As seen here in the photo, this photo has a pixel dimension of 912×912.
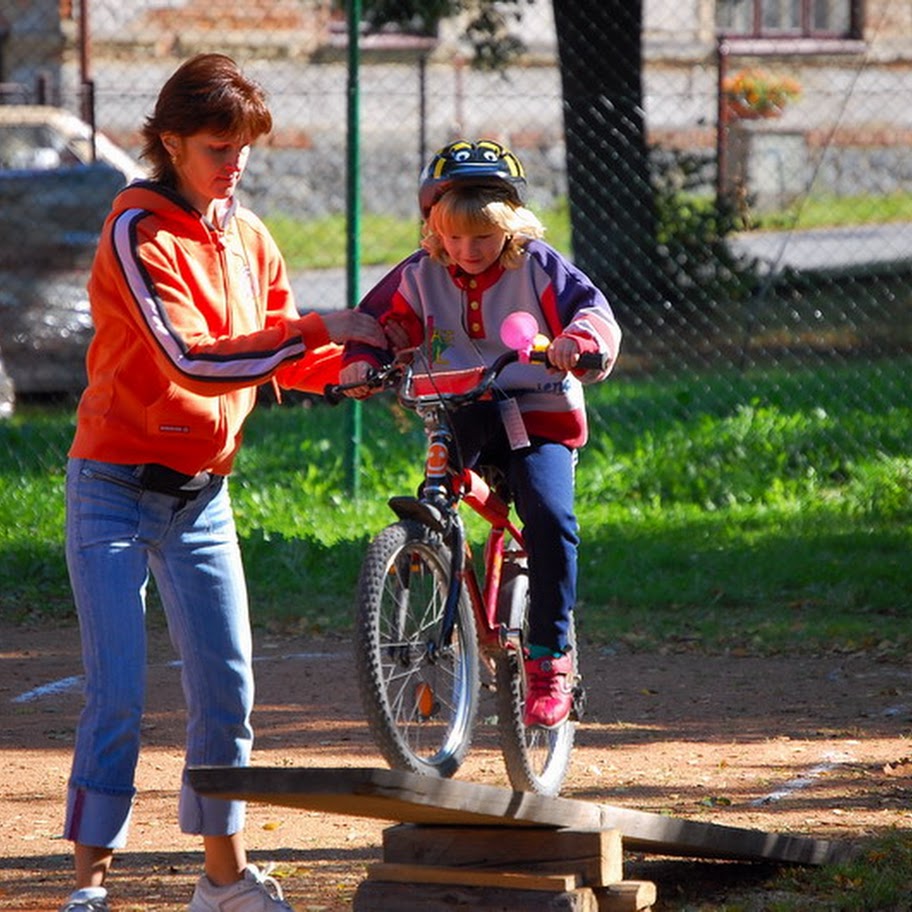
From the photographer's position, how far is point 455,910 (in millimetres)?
4262

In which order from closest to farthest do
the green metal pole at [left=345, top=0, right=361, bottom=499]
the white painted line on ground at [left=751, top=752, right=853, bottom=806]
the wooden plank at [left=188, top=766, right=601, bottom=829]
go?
the wooden plank at [left=188, top=766, right=601, bottom=829]
the white painted line on ground at [left=751, top=752, right=853, bottom=806]
the green metal pole at [left=345, top=0, right=361, bottom=499]

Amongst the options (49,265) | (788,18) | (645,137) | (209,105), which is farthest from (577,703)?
(788,18)

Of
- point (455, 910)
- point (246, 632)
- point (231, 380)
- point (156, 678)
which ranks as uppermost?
point (231, 380)

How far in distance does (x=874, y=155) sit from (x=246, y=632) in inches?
773

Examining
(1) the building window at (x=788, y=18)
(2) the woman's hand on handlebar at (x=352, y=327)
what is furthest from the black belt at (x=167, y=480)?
(1) the building window at (x=788, y=18)

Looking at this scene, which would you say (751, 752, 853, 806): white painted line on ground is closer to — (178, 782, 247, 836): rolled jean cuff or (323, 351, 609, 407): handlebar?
(323, 351, 609, 407): handlebar

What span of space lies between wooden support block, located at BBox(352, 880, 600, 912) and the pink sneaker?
2.65ft

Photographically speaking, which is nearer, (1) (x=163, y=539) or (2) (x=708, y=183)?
(1) (x=163, y=539)

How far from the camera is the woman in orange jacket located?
4.07m

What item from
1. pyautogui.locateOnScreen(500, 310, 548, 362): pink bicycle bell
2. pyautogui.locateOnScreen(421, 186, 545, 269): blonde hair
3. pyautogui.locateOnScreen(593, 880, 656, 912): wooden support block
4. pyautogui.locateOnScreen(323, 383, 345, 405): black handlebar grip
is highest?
pyautogui.locateOnScreen(421, 186, 545, 269): blonde hair

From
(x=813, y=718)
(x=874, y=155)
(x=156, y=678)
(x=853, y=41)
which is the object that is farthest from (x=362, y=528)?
(x=853, y=41)

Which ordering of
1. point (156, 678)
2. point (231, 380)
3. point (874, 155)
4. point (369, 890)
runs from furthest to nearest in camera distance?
point (874, 155), point (156, 678), point (369, 890), point (231, 380)

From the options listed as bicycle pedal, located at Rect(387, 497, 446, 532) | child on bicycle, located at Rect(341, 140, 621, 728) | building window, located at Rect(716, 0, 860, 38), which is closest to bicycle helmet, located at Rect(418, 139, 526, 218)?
child on bicycle, located at Rect(341, 140, 621, 728)

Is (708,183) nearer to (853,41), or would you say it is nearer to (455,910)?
(455,910)
